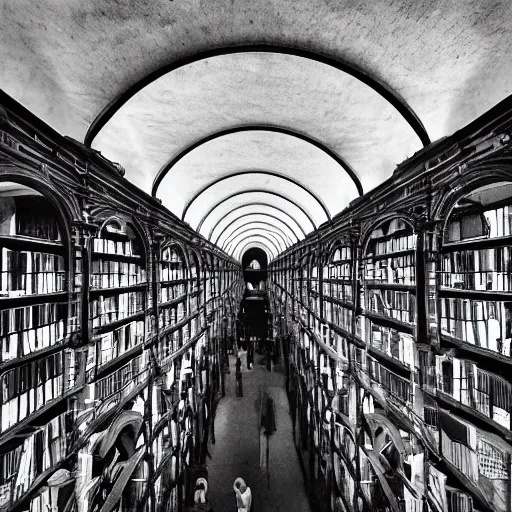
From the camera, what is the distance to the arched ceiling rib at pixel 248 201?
33.8 ft

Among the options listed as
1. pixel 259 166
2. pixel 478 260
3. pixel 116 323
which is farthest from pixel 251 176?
pixel 478 260

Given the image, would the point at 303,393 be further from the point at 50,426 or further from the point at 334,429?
the point at 50,426

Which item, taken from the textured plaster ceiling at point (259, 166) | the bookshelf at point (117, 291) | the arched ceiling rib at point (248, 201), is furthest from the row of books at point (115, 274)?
the arched ceiling rib at point (248, 201)

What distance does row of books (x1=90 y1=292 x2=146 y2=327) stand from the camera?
3888 mm

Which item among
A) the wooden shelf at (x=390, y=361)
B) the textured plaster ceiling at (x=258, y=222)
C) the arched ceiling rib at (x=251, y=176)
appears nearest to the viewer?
the wooden shelf at (x=390, y=361)

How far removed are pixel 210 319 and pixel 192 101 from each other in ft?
25.8

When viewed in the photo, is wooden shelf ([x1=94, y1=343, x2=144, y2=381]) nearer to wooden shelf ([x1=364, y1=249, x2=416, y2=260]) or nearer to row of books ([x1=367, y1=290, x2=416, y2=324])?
row of books ([x1=367, y1=290, x2=416, y2=324])

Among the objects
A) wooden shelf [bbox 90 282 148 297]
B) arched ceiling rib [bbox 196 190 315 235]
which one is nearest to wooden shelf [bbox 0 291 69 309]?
wooden shelf [bbox 90 282 148 297]

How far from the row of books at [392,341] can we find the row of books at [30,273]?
3660mm

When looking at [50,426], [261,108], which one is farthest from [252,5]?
[50,426]

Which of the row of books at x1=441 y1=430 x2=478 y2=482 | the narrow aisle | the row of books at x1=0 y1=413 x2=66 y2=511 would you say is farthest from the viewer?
the narrow aisle

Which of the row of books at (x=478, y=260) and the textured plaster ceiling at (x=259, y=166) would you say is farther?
the textured plaster ceiling at (x=259, y=166)

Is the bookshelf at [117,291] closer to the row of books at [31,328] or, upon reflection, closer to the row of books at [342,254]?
the row of books at [31,328]

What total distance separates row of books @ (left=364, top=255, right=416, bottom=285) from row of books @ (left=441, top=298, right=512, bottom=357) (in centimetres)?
64
